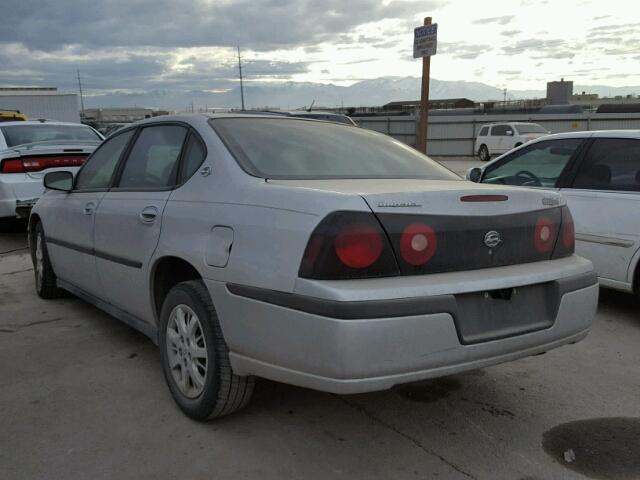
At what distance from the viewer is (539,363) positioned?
3.89m

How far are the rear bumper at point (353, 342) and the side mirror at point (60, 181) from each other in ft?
8.12

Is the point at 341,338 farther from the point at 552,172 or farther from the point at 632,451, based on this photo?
the point at 552,172

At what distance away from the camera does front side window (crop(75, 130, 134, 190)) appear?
4.16 metres

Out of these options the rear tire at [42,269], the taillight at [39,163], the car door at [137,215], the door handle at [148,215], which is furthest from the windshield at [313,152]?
the taillight at [39,163]

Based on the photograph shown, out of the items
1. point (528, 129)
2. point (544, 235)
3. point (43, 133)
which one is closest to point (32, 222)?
point (43, 133)

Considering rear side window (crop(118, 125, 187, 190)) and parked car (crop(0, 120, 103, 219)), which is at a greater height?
rear side window (crop(118, 125, 187, 190))

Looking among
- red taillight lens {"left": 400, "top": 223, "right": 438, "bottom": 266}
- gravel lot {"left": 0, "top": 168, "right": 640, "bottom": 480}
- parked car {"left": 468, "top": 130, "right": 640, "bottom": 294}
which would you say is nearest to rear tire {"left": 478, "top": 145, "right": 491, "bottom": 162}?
parked car {"left": 468, "top": 130, "right": 640, "bottom": 294}

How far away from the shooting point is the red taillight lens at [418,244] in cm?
250

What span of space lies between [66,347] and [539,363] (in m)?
3.17

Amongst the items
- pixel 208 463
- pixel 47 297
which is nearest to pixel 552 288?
pixel 208 463

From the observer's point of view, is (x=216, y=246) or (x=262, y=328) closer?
(x=262, y=328)

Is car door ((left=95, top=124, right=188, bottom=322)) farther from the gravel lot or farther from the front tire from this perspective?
the gravel lot

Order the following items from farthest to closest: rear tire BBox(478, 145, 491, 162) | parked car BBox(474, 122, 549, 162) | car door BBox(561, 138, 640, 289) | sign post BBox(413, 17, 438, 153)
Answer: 1. rear tire BBox(478, 145, 491, 162)
2. parked car BBox(474, 122, 549, 162)
3. sign post BBox(413, 17, 438, 153)
4. car door BBox(561, 138, 640, 289)

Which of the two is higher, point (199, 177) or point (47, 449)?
point (199, 177)
